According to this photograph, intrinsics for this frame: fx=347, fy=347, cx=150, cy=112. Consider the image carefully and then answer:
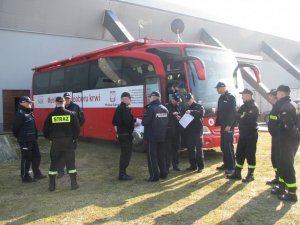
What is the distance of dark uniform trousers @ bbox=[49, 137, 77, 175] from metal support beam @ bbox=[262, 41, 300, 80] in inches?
990

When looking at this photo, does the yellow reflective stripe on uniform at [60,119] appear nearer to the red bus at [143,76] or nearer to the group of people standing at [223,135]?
the group of people standing at [223,135]

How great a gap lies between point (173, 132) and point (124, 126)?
123cm

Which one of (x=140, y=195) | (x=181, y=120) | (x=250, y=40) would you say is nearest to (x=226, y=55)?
(x=181, y=120)

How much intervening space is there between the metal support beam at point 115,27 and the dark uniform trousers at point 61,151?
1142cm

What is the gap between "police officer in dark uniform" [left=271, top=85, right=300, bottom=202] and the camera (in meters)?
5.12

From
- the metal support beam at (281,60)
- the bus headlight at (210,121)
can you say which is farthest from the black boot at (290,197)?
the metal support beam at (281,60)

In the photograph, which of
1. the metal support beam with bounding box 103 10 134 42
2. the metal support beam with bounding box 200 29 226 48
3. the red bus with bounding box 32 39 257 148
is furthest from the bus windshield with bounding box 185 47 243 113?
the metal support beam with bounding box 200 29 226 48

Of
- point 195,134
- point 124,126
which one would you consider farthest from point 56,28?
point 195,134

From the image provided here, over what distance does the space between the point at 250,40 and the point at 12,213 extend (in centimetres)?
2511

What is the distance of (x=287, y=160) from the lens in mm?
5180

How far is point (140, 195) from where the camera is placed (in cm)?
567

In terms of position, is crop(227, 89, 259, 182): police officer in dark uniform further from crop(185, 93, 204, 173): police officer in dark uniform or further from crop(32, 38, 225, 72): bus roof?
crop(32, 38, 225, 72): bus roof

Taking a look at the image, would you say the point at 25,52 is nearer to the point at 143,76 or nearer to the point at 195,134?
the point at 143,76

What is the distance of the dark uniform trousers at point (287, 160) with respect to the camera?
5156mm
